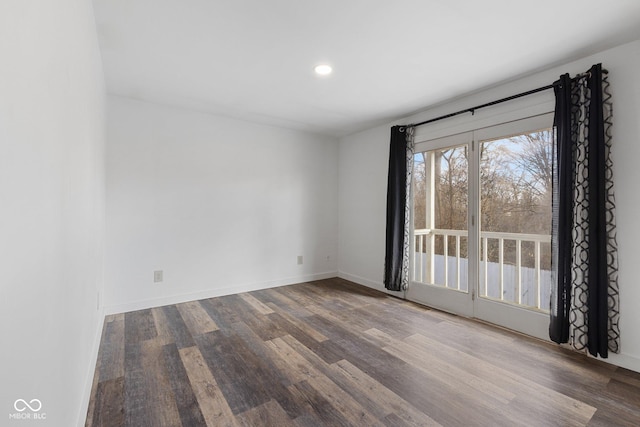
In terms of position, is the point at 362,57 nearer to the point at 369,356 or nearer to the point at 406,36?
the point at 406,36

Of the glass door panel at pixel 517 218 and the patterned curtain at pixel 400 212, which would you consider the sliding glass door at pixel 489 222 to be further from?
the patterned curtain at pixel 400 212

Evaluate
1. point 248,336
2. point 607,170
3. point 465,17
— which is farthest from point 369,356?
point 465,17

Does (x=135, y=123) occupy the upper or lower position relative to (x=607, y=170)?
upper

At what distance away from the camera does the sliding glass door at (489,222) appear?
8.99ft

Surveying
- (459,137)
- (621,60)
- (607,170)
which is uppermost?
(621,60)

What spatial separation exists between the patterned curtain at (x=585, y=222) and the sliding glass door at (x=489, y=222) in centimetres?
22

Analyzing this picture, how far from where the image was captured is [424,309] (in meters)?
3.41

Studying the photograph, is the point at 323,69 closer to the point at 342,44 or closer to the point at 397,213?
the point at 342,44

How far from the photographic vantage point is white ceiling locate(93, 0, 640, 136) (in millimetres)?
1826

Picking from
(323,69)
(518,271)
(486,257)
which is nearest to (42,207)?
(323,69)

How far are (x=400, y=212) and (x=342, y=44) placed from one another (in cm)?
219

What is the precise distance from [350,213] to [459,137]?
79.6 inches

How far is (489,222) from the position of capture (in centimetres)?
307

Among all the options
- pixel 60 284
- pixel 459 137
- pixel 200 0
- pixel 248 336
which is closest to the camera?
pixel 60 284
